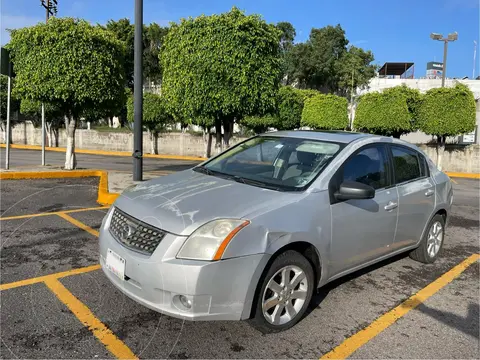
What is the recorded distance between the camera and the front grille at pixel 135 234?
2.68 m

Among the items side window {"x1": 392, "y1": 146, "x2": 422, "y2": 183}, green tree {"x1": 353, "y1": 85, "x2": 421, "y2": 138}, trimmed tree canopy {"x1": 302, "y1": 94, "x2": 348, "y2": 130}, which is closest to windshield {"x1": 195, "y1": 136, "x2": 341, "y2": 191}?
side window {"x1": 392, "y1": 146, "x2": 422, "y2": 183}

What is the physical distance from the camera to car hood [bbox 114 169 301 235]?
8.91 ft

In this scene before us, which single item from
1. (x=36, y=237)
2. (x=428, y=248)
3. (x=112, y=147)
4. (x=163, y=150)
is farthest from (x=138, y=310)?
(x=112, y=147)

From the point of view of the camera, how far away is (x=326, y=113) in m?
22.9

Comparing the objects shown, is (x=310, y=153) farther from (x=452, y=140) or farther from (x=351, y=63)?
(x=351, y=63)

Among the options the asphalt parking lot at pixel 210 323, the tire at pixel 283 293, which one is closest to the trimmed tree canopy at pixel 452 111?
the asphalt parking lot at pixel 210 323

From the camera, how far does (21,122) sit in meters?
33.3

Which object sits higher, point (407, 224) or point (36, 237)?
point (407, 224)

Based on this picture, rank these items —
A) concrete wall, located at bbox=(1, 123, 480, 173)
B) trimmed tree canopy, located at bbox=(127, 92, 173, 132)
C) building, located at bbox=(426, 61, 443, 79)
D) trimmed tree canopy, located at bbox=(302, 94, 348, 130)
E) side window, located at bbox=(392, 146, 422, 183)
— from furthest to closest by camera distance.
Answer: building, located at bbox=(426, 61, 443, 79), trimmed tree canopy, located at bbox=(127, 92, 173, 132), trimmed tree canopy, located at bbox=(302, 94, 348, 130), concrete wall, located at bbox=(1, 123, 480, 173), side window, located at bbox=(392, 146, 422, 183)

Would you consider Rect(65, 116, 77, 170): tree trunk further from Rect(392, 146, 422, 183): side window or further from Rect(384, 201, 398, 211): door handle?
Rect(384, 201, 398, 211): door handle

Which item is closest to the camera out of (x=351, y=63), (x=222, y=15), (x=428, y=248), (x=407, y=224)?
(x=407, y=224)

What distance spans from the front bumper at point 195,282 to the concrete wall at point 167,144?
2240 centimetres

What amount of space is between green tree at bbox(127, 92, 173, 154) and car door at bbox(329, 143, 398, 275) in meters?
20.9

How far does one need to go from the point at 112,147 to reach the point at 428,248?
27.7 metres
